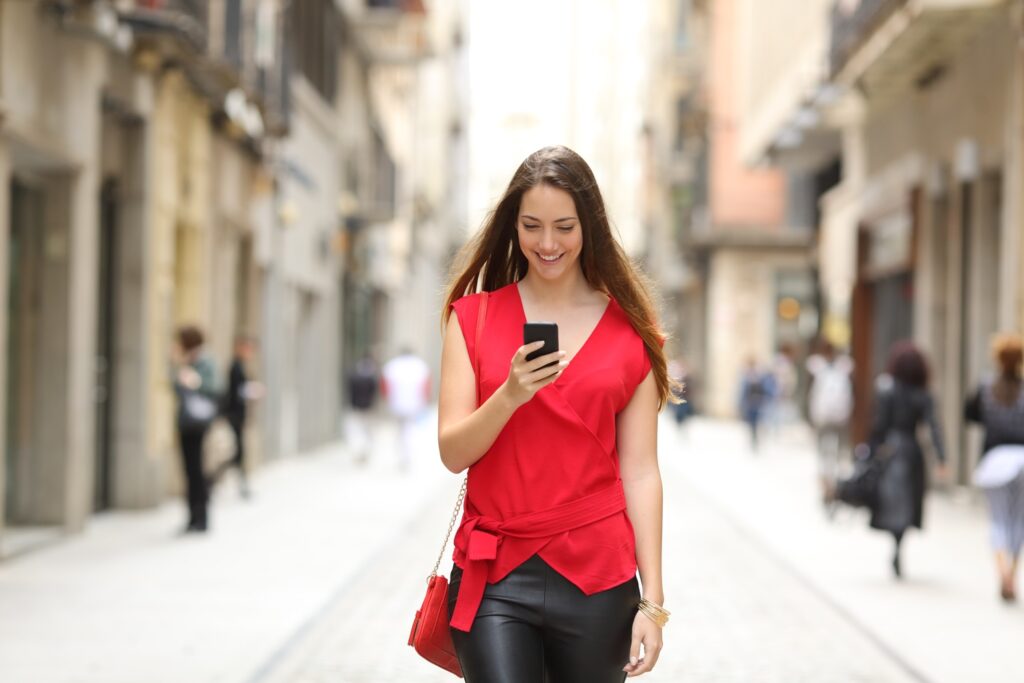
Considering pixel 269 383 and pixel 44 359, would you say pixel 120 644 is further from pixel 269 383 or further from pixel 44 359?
pixel 269 383

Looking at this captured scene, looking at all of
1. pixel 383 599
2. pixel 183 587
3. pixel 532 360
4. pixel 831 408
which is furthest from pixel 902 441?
pixel 532 360

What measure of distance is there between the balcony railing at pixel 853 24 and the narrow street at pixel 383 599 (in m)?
5.69

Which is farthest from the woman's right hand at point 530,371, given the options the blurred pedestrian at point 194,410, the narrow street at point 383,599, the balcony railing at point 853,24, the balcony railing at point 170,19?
the balcony railing at point 853,24

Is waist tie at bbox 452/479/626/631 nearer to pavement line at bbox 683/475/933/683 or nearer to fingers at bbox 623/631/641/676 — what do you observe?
fingers at bbox 623/631/641/676

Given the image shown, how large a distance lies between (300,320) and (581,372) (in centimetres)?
2560

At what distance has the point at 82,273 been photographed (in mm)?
13969

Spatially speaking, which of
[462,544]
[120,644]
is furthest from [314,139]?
[462,544]

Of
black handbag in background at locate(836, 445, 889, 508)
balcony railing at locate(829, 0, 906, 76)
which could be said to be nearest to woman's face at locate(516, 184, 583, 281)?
black handbag in background at locate(836, 445, 889, 508)

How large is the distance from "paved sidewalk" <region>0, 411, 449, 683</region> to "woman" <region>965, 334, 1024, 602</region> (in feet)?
14.1

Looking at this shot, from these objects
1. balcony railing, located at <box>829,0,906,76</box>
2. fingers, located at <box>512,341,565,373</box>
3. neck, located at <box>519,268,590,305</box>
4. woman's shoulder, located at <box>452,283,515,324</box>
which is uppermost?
balcony railing, located at <box>829,0,906,76</box>

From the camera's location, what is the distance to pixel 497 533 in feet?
11.6

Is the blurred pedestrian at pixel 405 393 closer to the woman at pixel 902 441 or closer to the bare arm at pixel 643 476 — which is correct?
the woman at pixel 902 441

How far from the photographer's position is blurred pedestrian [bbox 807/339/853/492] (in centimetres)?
1953

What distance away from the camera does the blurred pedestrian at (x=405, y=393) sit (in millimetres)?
23859
